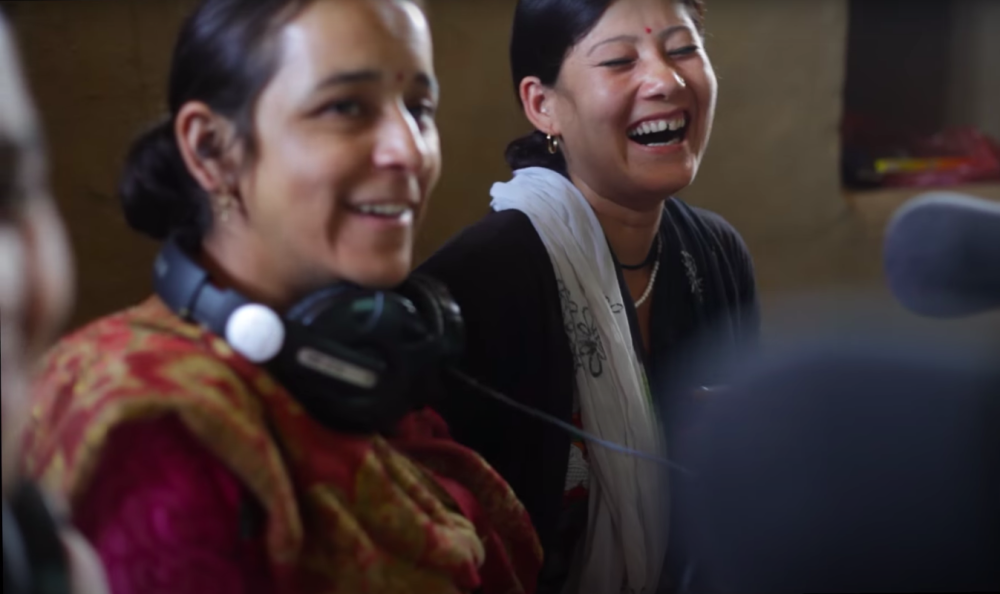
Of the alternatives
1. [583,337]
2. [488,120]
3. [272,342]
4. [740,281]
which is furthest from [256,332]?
[488,120]

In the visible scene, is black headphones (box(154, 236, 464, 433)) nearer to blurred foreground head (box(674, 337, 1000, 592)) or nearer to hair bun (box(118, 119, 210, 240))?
hair bun (box(118, 119, 210, 240))

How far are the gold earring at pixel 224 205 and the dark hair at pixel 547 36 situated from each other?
585mm

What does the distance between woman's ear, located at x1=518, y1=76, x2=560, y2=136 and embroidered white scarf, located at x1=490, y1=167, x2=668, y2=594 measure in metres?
0.09

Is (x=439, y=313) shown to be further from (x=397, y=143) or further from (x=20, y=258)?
(x=20, y=258)

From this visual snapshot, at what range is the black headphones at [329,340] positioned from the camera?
771 mm

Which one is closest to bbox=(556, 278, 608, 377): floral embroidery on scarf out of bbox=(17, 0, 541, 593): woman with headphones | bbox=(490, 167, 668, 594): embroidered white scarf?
bbox=(490, 167, 668, 594): embroidered white scarf

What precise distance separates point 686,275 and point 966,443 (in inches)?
31.1

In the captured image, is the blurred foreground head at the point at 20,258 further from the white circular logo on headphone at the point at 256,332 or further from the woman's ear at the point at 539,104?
the woman's ear at the point at 539,104

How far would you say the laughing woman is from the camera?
118 cm

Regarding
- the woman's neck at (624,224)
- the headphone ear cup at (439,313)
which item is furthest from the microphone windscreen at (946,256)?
the woman's neck at (624,224)

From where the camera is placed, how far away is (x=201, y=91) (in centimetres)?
83

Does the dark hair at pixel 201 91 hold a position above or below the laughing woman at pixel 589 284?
above

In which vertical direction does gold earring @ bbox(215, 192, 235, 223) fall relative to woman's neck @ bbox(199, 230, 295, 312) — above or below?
above

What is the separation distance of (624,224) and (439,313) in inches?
19.7
